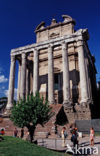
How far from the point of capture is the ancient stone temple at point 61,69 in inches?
1056

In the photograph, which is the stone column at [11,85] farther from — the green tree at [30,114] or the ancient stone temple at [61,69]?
the green tree at [30,114]

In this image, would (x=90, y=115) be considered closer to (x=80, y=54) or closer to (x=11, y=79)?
(x=80, y=54)

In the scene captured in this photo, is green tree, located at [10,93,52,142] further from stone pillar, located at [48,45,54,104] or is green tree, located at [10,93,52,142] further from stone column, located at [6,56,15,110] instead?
stone column, located at [6,56,15,110]

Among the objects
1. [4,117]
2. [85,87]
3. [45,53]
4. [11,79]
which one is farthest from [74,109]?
[45,53]

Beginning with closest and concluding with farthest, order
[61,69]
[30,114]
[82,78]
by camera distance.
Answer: [30,114] → [82,78] → [61,69]

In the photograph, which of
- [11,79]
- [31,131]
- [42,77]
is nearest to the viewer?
[31,131]

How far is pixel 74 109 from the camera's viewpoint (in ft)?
84.8

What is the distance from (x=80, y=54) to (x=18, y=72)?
16982 millimetres

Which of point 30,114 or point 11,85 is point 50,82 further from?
point 30,114

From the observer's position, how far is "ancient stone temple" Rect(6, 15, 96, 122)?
2681cm

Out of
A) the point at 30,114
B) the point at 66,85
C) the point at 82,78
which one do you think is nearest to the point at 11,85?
the point at 66,85

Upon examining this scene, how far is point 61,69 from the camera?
117ft

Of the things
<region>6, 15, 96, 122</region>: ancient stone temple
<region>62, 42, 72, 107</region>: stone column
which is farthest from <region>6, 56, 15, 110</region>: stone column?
<region>62, 42, 72, 107</region>: stone column

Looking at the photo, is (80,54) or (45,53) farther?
(45,53)
